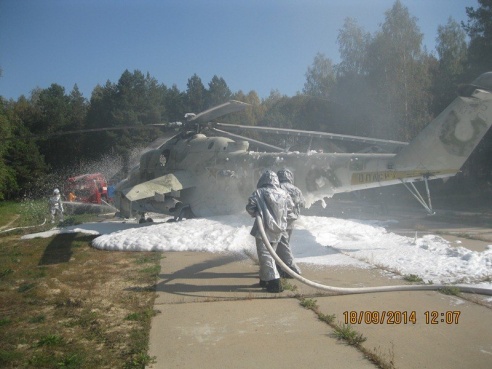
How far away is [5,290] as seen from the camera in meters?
5.54

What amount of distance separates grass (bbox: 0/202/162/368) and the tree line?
7884 mm

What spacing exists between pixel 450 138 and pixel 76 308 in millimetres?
7365

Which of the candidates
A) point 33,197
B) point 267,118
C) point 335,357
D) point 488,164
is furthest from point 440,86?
point 33,197

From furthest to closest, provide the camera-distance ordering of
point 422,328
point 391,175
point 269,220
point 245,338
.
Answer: point 391,175 < point 269,220 < point 422,328 < point 245,338

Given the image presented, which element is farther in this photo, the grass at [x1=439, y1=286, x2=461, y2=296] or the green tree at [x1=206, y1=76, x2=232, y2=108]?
the green tree at [x1=206, y1=76, x2=232, y2=108]

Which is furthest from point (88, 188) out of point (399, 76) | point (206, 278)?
point (206, 278)

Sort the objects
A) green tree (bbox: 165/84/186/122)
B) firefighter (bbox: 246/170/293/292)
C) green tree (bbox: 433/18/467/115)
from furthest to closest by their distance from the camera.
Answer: green tree (bbox: 165/84/186/122)
green tree (bbox: 433/18/467/115)
firefighter (bbox: 246/170/293/292)

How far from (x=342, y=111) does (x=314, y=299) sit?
27.5 m

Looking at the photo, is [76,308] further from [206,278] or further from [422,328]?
[422,328]

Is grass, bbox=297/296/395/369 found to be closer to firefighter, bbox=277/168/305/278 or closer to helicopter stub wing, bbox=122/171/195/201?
firefighter, bbox=277/168/305/278


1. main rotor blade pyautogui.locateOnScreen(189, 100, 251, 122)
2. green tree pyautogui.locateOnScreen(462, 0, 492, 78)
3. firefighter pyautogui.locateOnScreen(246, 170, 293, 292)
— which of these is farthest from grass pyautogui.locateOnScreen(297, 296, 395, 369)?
green tree pyautogui.locateOnScreen(462, 0, 492, 78)

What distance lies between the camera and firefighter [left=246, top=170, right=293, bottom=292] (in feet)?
16.8

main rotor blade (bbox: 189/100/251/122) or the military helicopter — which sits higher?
main rotor blade (bbox: 189/100/251/122)

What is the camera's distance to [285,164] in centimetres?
966
